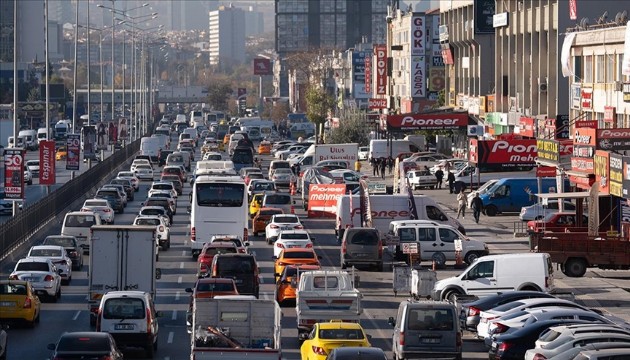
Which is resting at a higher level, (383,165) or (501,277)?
(383,165)

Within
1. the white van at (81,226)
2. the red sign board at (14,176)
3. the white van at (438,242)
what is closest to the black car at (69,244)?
the white van at (81,226)

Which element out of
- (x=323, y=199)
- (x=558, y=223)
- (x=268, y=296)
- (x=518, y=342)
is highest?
(x=323, y=199)

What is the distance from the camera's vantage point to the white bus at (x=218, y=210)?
50750 millimetres

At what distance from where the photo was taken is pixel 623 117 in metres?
66.2

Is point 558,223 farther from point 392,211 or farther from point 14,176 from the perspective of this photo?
point 14,176

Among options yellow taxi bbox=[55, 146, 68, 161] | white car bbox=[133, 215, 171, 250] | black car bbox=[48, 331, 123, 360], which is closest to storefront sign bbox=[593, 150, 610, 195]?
white car bbox=[133, 215, 171, 250]

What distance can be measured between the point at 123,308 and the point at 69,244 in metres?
17.9

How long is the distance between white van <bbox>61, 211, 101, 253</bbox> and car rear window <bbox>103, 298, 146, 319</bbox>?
71.5 ft

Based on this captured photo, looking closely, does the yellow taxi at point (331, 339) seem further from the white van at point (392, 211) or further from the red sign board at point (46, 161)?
the red sign board at point (46, 161)

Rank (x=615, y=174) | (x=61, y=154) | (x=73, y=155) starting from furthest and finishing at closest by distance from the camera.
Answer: (x=61, y=154)
(x=73, y=155)
(x=615, y=174)

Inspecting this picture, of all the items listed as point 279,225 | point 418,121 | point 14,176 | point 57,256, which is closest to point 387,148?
point 418,121

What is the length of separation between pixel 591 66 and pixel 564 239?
2770cm

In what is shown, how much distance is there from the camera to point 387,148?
103 metres

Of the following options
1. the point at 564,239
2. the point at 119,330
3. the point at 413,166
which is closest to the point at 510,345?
the point at 119,330
